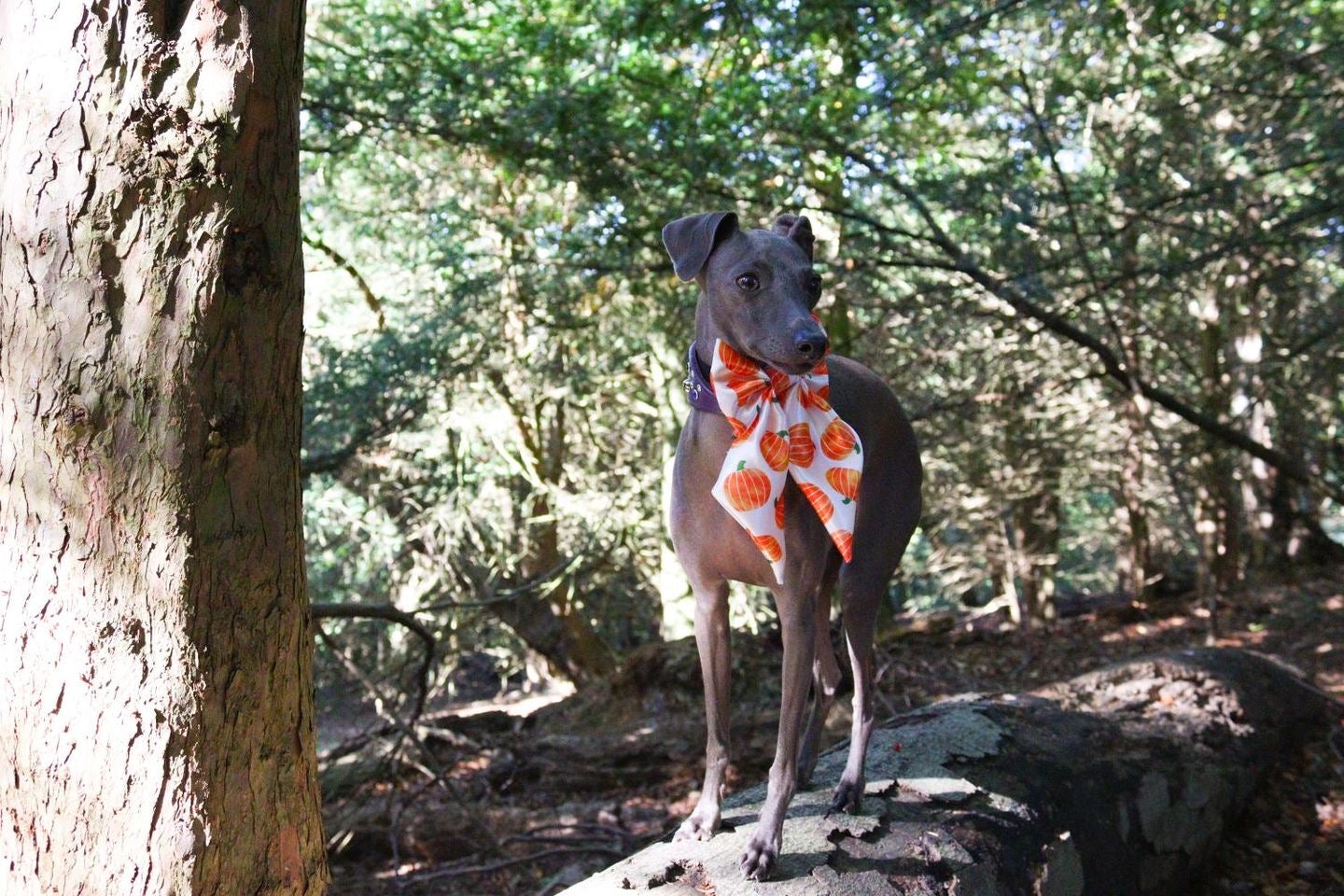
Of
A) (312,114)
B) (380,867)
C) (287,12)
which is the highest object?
(312,114)

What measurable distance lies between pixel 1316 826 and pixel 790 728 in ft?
11.4

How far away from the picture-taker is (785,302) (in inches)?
113

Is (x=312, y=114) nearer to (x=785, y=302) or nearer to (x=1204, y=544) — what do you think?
(x=785, y=302)

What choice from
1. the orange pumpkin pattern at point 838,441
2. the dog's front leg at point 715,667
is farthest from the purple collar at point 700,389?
the dog's front leg at point 715,667

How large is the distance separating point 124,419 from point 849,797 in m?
2.41

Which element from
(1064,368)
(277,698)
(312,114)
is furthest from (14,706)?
(1064,368)

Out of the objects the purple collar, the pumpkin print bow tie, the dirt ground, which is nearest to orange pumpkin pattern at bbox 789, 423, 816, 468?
the pumpkin print bow tie

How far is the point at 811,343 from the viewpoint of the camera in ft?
9.00

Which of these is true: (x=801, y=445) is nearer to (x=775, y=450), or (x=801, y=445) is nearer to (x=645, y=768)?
(x=775, y=450)

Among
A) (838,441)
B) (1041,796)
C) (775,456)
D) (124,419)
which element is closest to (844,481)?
(838,441)

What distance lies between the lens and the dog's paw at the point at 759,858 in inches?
111

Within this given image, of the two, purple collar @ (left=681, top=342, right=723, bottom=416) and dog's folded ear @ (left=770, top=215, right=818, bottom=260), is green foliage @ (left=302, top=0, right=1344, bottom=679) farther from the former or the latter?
purple collar @ (left=681, top=342, right=723, bottom=416)

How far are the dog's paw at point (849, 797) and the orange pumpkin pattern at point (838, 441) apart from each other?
3.56 feet

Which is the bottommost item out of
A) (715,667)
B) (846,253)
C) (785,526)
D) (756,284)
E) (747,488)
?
(715,667)
